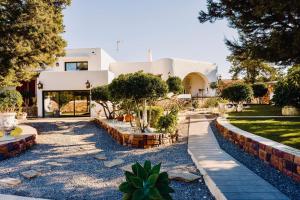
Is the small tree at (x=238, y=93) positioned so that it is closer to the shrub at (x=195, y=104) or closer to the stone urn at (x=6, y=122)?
the shrub at (x=195, y=104)

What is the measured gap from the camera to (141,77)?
34.0ft

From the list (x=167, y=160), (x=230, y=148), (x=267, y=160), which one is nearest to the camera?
(x=267, y=160)

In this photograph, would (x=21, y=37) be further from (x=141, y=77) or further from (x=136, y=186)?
(x=136, y=186)

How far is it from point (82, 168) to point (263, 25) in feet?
20.6

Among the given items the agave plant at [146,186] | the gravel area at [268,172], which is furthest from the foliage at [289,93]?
the agave plant at [146,186]

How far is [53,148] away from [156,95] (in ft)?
13.4

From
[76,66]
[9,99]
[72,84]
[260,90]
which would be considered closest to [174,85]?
[72,84]

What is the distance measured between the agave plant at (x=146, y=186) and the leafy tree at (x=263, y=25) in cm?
482

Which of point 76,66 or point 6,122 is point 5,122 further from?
point 76,66

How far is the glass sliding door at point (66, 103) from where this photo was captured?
2417cm

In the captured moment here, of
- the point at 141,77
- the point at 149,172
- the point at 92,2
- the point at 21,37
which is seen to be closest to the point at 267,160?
the point at 149,172

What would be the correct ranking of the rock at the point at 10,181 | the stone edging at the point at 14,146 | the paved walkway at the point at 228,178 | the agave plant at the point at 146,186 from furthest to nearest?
the stone edging at the point at 14,146 < the rock at the point at 10,181 < the paved walkway at the point at 228,178 < the agave plant at the point at 146,186

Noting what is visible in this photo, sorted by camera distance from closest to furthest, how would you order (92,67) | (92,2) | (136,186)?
1. (136,186)
2. (92,2)
3. (92,67)

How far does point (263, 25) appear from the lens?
8.29 m
